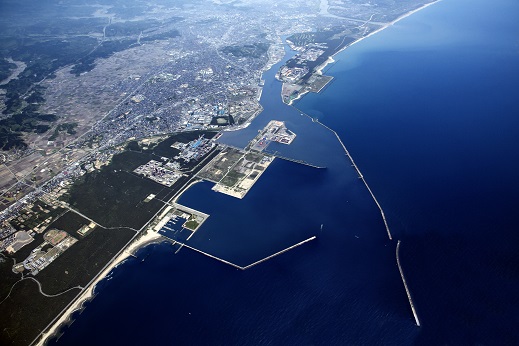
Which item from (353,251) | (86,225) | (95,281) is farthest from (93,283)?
(353,251)

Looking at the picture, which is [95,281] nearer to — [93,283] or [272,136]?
[93,283]

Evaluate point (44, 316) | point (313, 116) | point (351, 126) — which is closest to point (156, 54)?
point (313, 116)

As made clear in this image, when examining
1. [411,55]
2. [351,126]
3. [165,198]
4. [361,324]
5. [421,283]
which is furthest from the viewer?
[411,55]

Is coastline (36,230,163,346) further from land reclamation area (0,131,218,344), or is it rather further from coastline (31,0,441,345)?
land reclamation area (0,131,218,344)

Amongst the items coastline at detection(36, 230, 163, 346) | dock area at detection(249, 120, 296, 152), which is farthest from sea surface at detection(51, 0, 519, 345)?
dock area at detection(249, 120, 296, 152)

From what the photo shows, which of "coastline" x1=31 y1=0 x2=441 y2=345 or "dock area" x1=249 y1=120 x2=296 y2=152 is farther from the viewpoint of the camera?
"dock area" x1=249 y1=120 x2=296 y2=152

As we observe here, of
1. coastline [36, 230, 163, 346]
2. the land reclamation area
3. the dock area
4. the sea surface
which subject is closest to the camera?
the sea surface

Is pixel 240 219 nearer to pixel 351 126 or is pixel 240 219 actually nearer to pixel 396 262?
pixel 396 262
